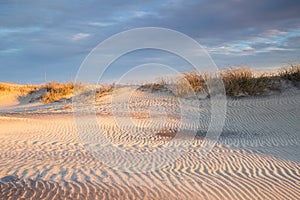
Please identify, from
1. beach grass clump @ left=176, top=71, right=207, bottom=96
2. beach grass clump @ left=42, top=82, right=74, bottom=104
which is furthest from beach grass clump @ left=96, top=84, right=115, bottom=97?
beach grass clump @ left=176, top=71, right=207, bottom=96

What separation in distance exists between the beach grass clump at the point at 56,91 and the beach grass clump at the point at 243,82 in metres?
10.1

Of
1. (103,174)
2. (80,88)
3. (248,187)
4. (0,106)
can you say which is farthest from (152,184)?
(0,106)

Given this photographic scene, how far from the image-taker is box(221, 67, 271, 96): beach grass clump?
67.5 ft

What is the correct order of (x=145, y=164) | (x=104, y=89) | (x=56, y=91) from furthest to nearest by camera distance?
1. (x=56, y=91)
2. (x=104, y=89)
3. (x=145, y=164)

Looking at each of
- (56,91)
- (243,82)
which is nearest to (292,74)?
(243,82)

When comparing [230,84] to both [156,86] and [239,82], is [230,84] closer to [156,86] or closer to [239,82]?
[239,82]

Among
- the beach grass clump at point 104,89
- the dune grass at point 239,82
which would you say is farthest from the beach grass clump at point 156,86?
the beach grass clump at point 104,89

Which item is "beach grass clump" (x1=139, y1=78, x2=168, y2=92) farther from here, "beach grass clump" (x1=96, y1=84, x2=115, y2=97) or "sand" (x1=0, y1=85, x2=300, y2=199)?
"sand" (x1=0, y1=85, x2=300, y2=199)

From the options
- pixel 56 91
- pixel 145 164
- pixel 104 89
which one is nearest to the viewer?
pixel 145 164

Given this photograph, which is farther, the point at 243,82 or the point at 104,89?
the point at 104,89

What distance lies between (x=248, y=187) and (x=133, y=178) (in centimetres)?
222

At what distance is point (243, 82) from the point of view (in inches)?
830

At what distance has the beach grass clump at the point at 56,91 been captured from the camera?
23.4 metres

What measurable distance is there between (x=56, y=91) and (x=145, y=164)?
58.4 feet
